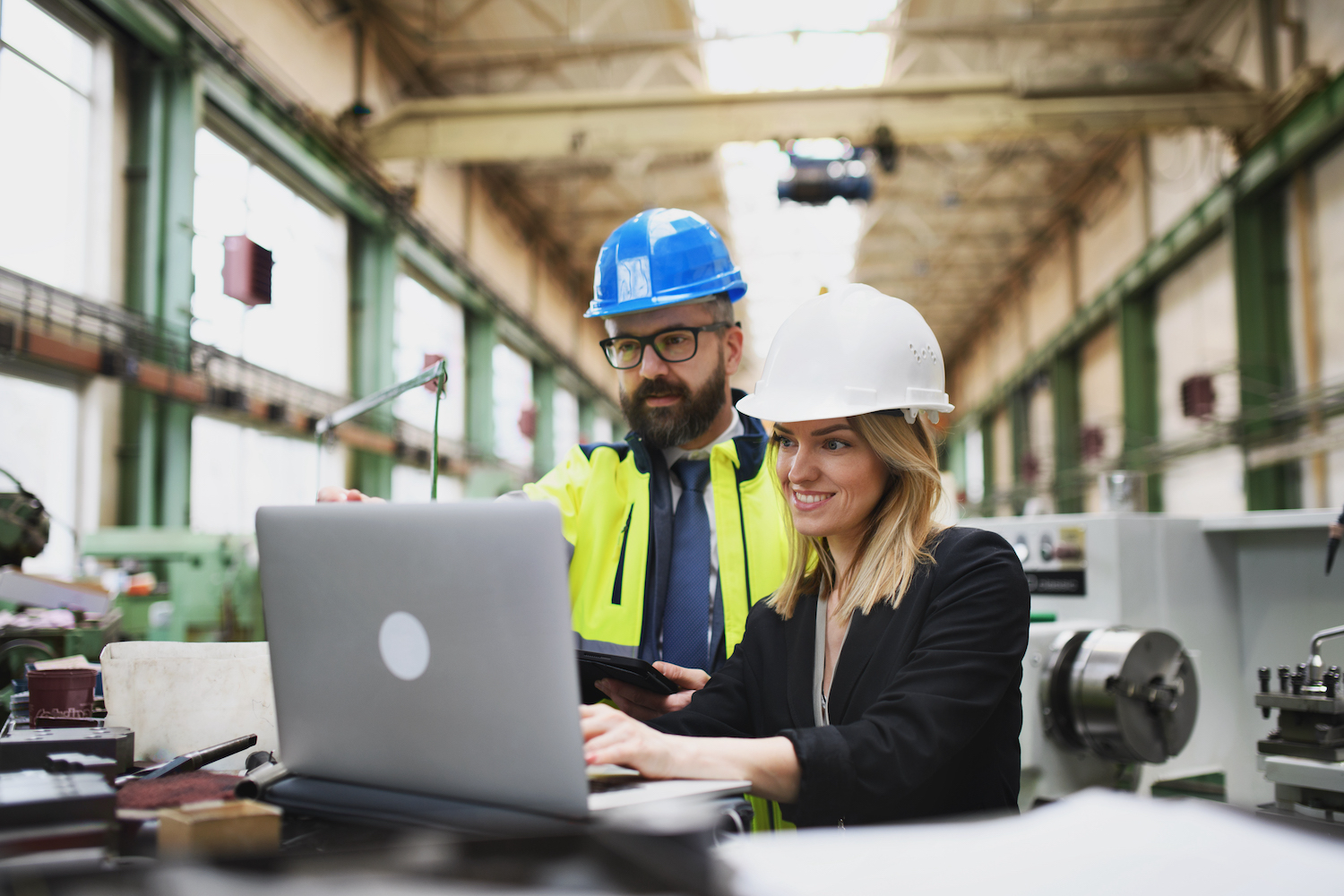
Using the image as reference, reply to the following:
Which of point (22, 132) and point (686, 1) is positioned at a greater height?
point (686, 1)

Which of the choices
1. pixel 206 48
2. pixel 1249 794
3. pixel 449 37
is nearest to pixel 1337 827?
pixel 1249 794

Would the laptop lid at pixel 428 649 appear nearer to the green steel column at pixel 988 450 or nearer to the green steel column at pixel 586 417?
the green steel column at pixel 586 417

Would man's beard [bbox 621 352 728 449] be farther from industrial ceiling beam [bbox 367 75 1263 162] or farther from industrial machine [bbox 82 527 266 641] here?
industrial ceiling beam [bbox 367 75 1263 162]

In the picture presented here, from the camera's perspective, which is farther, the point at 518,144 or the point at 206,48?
the point at 518,144

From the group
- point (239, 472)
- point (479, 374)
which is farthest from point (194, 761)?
point (479, 374)

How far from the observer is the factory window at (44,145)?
3.74 meters

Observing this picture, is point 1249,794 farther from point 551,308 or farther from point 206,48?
point 551,308

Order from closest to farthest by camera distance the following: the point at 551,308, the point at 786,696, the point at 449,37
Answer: the point at 786,696
the point at 449,37
the point at 551,308

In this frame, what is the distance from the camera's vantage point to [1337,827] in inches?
34.7

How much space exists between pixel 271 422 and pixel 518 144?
2.46 meters

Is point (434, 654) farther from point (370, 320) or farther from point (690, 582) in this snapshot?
point (370, 320)

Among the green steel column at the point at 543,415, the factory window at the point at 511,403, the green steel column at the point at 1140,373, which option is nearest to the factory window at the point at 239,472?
the factory window at the point at 511,403

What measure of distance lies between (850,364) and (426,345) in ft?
22.5

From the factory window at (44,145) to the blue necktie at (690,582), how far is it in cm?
328
